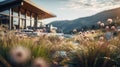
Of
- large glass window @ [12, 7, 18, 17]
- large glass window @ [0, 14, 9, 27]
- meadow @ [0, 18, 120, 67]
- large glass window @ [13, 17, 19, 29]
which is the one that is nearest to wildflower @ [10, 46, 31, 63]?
meadow @ [0, 18, 120, 67]

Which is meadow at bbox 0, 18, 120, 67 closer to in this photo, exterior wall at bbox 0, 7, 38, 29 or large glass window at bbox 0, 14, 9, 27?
large glass window at bbox 0, 14, 9, 27

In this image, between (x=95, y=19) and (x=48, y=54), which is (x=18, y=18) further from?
(x=95, y=19)

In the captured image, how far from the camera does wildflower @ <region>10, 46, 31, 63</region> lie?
5778 millimetres

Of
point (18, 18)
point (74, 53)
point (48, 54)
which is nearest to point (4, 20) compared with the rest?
point (18, 18)

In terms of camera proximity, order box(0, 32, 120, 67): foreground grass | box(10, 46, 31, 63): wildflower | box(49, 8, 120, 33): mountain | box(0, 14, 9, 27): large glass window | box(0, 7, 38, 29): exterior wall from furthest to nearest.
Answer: box(49, 8, 120, 33): mountain < box(0, 7, 38, 29): exterior wall < box(0, 14, 9, 27): large glass window < box(0, 32, 120, 67): foreground grass < box(10, 46, 31, 63): wildflower

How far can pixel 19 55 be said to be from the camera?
18.8 ft

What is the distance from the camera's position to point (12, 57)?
619cm

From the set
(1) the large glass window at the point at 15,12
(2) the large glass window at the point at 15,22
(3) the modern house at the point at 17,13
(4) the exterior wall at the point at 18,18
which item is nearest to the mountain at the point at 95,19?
(4) the exterior wall at the point at 18,18

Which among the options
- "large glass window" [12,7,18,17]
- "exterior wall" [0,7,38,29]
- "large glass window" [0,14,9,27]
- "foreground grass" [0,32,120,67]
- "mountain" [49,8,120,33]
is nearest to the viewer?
"foreground grass" [0,32,120,67]

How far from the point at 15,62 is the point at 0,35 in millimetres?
2180

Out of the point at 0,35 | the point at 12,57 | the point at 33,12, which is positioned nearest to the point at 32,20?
the point at 33,12

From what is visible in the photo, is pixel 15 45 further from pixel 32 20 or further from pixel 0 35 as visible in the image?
pixel 32 20

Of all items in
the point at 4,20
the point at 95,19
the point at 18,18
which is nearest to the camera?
the point at 4,20

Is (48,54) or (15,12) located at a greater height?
(15,12)
